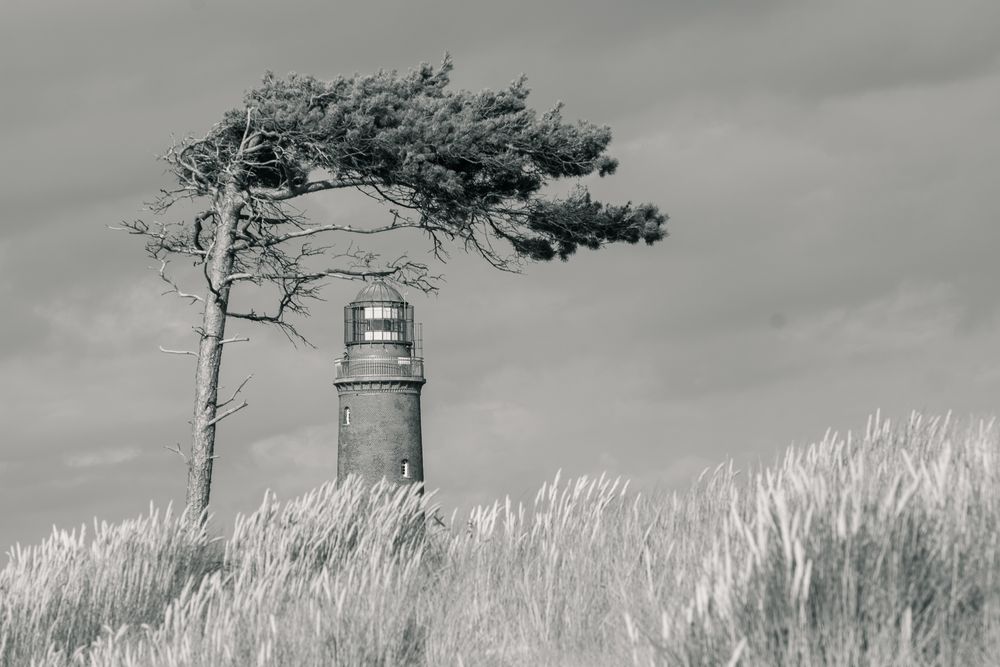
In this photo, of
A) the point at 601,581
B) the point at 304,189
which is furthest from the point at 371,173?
the point at 601,581

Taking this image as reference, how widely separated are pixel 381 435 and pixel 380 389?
140 cm

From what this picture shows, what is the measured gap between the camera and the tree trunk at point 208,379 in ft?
58.9

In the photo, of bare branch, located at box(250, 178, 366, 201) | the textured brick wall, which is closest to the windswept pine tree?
bare branch, located at box(250, 178, 366, 201)

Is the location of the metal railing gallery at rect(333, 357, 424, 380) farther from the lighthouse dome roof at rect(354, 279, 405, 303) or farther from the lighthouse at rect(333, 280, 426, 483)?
the lighthouse dome roof at rect(354, 279, 405, 303)

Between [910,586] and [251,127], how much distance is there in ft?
52.2

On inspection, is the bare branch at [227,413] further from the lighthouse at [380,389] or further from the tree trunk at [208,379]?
the lighthouse at [380,389]

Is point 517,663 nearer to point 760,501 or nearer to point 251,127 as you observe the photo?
point 760,501

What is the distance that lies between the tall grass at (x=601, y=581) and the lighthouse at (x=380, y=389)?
19.4 m

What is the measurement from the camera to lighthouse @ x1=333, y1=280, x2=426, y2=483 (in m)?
32.3

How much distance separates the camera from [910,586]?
5070mm

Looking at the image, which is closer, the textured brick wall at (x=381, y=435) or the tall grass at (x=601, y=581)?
the tall grass at (x=601, y=581)

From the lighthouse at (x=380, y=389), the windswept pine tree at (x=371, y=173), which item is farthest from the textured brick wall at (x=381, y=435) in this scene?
the windswept pine tree at (x=371, y=173)

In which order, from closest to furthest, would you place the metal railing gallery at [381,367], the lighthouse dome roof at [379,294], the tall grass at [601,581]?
the tall grass at [601,581], the metal railing gallery at [381,367], the lighthouse dome roof at [379,294]

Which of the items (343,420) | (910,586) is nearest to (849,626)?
(910,586)
